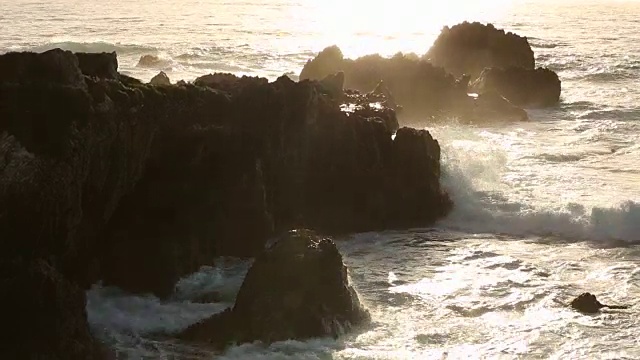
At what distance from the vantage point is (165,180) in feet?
65.2

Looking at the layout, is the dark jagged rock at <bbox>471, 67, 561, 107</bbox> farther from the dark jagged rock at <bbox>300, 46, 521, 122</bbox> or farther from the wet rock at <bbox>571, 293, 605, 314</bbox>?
the wet rock at <bbox>571, 293, 605, 314</bbox>

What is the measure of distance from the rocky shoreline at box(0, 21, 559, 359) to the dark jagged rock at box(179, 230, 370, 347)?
6 cm

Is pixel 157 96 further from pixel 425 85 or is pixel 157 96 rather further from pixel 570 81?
pixel 570 81

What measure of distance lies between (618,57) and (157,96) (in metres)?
52.7

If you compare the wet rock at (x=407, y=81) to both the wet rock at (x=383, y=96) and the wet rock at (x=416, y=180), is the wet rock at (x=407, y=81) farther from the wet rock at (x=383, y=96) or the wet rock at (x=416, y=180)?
the wet rock at (x=416, y=180)

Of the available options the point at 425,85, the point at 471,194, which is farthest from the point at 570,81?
the point at 471,194

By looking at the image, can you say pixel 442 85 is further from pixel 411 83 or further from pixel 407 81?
pixel 407 81

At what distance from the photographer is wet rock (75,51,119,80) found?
20.1 m

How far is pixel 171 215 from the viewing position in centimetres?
1964

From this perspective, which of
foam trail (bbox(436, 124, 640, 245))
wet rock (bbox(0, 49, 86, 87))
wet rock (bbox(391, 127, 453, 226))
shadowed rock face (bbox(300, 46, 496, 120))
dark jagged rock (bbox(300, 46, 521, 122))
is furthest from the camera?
shadowed rock face (bbox(300, 46, 496, 120))

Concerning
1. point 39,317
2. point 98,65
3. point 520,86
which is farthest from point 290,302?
point 520,86

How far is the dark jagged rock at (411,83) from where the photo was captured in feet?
135

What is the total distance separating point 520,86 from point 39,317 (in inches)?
1467

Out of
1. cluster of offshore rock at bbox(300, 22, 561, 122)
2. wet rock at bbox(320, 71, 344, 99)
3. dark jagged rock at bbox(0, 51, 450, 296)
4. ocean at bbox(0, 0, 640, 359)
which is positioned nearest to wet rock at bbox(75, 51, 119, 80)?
dark jagged rock at bbox(0, 51, 450, 296)
